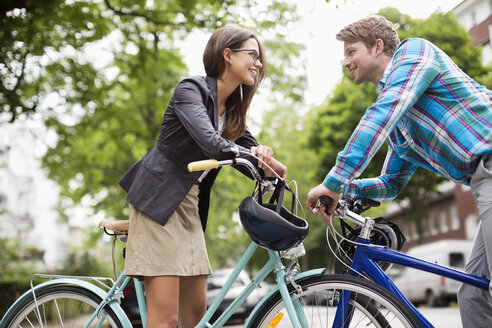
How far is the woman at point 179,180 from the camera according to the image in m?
2.40

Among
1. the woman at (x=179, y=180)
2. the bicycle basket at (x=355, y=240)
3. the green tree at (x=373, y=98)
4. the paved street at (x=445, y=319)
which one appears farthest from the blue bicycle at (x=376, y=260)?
the green tree at (x=373, y=98)

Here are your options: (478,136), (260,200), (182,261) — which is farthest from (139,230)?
(478,136)

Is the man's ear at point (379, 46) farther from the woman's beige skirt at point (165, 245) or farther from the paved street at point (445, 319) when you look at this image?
the paved street at point (445, 319)

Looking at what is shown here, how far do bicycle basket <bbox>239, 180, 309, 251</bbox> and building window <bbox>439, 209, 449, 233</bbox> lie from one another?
39195mm

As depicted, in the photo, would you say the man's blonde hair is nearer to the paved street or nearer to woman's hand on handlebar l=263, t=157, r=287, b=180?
woman's hand on handlebar l=263, t=157, r=287, b=180

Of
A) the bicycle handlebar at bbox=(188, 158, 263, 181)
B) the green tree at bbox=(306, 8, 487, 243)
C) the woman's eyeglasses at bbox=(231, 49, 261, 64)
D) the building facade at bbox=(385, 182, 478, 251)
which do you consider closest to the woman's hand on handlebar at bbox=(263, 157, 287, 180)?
the bicycle handlebar at bbox=(188, 158, 263, 181)

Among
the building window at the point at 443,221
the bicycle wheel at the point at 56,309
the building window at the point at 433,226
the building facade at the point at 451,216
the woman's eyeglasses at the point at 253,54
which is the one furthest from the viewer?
the building window at the point at 433,226

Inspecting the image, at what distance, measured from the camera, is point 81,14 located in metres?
8.34

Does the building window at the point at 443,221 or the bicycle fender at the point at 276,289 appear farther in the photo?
the building window at the point at 443,221

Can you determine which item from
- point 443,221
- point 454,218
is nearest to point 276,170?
point 454,218

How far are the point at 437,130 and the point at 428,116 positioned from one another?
0.07 m

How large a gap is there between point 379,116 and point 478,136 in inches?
15.9

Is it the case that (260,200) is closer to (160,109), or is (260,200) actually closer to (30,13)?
(30,13)

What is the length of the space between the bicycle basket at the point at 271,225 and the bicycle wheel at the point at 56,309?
43.9 inches
